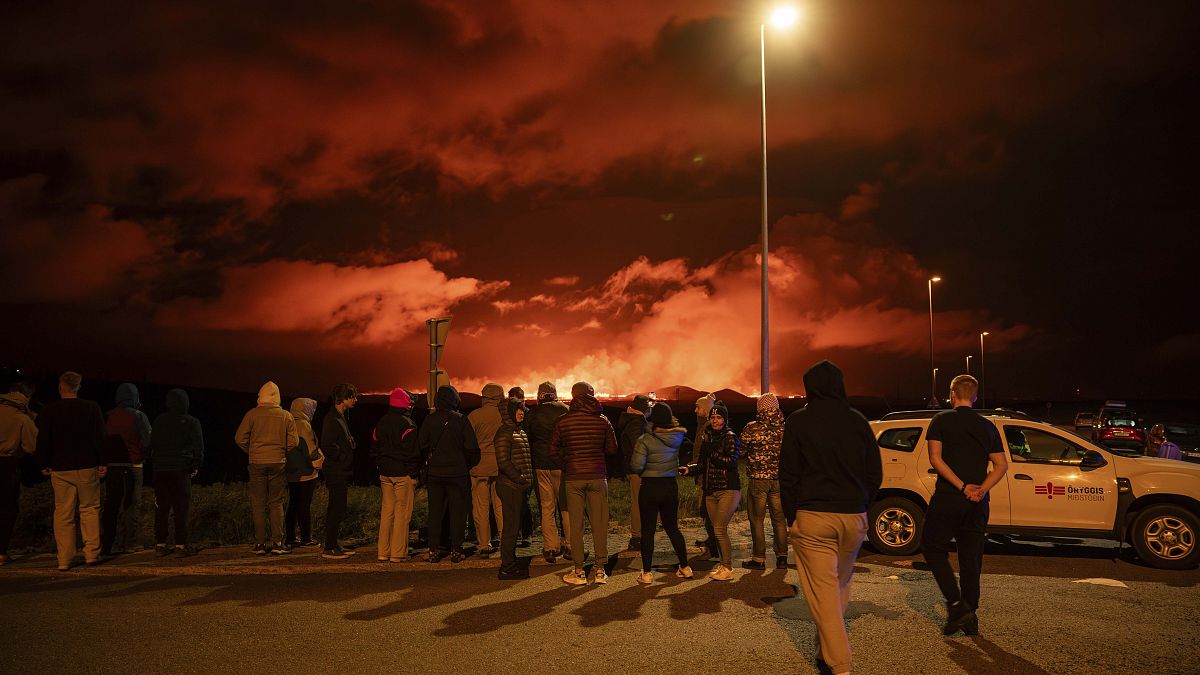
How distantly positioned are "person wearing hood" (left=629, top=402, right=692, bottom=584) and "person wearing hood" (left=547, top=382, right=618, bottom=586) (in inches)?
13.6

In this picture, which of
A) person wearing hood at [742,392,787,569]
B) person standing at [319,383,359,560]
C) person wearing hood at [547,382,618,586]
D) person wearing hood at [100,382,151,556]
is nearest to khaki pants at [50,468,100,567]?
person wearing hood at [100,382,151,556]

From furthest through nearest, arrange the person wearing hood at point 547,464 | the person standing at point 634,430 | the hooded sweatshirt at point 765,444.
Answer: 1. the person standing at point 634,430
2. the person wearing hood at point 547,464
3. the hooded sweatshirt at point 765,444

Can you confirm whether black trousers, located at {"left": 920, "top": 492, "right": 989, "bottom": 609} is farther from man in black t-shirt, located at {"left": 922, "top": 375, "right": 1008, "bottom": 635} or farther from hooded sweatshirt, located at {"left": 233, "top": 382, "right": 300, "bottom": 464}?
hooded sweatshirt, located at {"left": 233, "top": 382, "right": 300, "bottom": 464}

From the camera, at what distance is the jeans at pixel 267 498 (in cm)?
978

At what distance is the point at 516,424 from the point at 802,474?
14.9ft

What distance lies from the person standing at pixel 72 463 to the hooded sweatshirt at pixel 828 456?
765 cm

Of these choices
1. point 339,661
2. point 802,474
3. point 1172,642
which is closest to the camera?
point 802,474

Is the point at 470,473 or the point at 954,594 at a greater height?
the point at 470,473

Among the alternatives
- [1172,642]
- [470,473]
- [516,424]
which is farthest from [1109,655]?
[470,473]

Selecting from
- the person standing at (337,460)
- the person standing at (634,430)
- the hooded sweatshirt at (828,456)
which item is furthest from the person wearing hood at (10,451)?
the hooded sweatshirt at (828,456)

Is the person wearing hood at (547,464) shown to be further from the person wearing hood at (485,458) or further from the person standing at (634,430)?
the person standing at (634,430)

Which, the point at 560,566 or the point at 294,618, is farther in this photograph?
the point at 560,566

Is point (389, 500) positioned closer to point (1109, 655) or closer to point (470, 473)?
point (470, 473)

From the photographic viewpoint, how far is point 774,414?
353 inches
